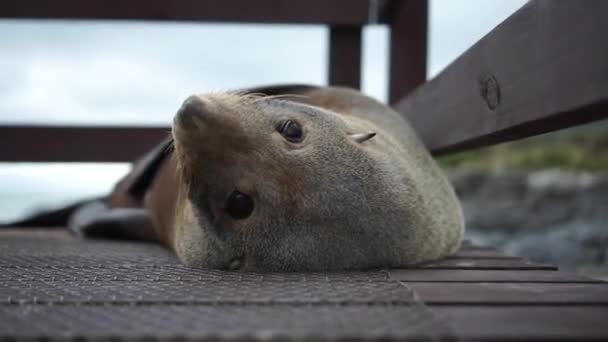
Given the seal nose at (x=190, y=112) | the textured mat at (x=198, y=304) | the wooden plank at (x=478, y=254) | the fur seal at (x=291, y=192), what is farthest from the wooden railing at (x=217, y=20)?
the seal nose at (x=190, y=112)

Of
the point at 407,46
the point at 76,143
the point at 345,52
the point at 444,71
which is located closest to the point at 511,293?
the point at 444,71

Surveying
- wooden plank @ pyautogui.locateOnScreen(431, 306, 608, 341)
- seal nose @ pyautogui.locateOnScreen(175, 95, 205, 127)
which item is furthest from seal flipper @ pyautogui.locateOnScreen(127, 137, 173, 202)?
wooden plank @ pyautogui.locateOnScreen(431, 306, 608, 341)

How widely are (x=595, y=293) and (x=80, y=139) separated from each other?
3455 mm

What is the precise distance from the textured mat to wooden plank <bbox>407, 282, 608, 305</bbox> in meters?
0.07

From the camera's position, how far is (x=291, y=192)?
224cm

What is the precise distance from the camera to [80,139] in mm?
4582

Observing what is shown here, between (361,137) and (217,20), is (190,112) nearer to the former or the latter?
(361,137)

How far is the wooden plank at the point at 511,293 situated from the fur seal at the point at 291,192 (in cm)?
40

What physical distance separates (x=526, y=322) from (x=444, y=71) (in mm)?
2023

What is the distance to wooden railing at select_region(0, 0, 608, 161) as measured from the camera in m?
1.88

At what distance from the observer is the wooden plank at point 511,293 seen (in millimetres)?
1703

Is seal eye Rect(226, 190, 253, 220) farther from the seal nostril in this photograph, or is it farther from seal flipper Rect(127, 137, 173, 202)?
seal flipper Rect(127, 137, 173, 202)

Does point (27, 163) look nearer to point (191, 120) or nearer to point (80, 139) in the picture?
point (80, 139)

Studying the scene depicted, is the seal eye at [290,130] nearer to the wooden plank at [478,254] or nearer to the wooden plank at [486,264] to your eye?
the wooden plank at [486,264]
